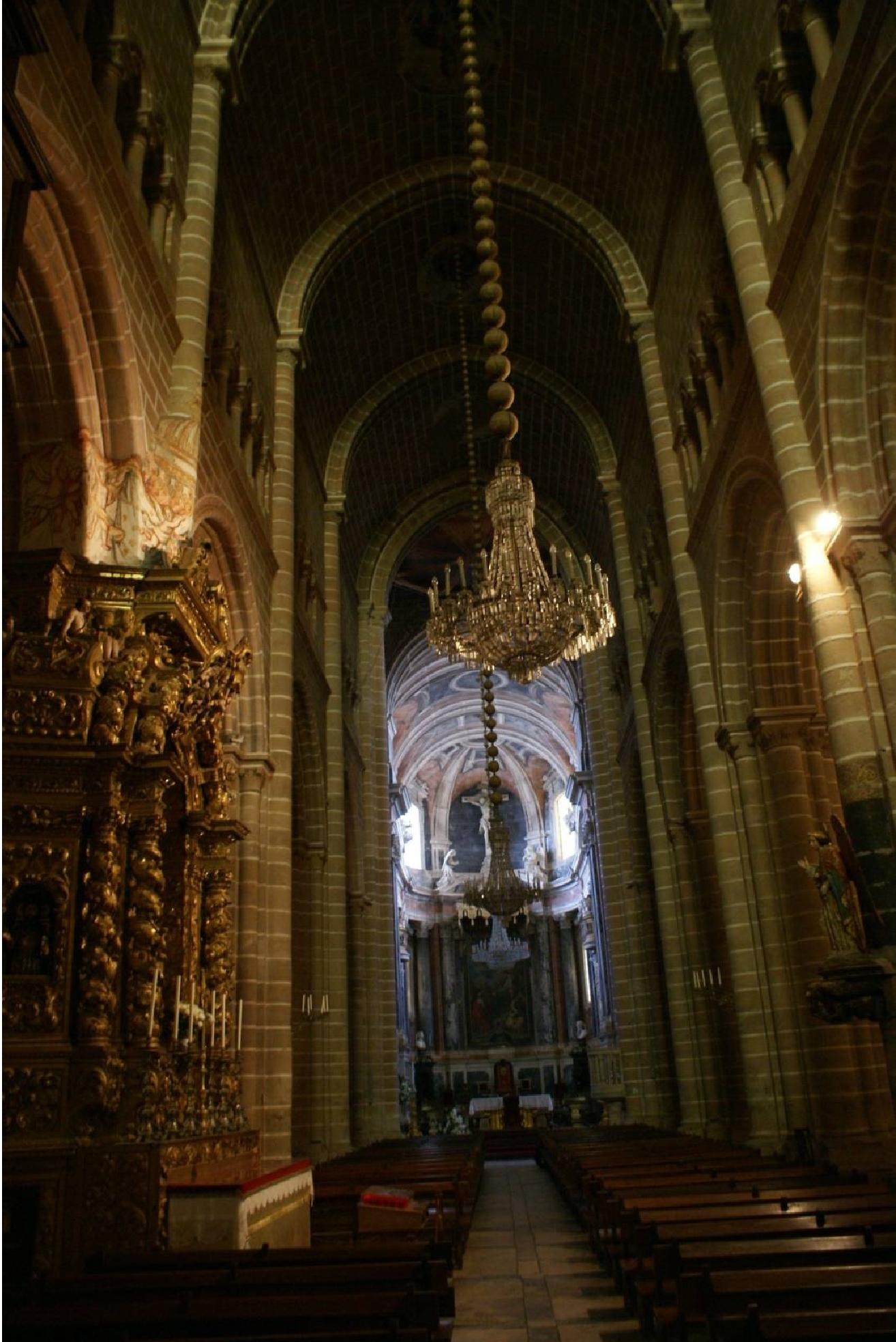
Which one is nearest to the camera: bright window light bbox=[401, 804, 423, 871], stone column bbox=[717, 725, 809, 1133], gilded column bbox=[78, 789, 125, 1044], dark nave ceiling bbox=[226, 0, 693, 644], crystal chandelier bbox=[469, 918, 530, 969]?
gilded column bbox=[78, 789, 125, 1044]

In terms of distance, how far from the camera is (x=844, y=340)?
344 inches

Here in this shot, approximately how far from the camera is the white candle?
6535mm

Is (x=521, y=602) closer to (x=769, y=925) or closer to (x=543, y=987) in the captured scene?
(x=769, y=925)

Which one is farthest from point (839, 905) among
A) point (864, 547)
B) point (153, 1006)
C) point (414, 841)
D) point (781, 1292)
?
point (414, 841)

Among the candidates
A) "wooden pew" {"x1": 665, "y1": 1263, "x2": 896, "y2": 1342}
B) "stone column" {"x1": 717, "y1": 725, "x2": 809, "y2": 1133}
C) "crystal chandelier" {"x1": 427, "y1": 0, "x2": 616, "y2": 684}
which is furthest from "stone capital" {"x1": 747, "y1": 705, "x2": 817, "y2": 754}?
"wooden pew" {"x1": 665, "y1": 1263, "x2": 896, "y2": 1342}

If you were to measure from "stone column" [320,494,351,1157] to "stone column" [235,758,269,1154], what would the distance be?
4547mm

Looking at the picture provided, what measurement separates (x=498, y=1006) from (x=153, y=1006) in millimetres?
35038

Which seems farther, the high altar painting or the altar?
the high altar painting

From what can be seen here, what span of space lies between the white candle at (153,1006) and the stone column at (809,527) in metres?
5.14

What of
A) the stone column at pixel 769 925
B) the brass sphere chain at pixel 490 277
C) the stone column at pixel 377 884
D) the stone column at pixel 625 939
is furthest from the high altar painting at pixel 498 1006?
the brass sphere chain at pixel 490 277

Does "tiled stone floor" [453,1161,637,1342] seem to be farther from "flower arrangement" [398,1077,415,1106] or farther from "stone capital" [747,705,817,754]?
"flower arrangement" [398,1077,415,1106]

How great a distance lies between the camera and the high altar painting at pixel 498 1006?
129 feet

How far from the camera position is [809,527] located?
346 inches

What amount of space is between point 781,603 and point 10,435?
8.48 meters
